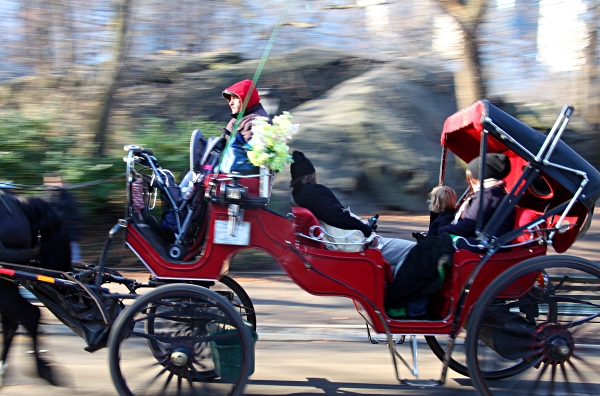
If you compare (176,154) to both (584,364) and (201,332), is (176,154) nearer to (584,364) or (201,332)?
→ (201,332)

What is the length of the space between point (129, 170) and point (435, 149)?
8335 millimetres

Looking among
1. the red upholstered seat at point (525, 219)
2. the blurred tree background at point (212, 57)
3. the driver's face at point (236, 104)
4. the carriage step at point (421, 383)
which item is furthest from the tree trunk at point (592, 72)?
the carriage step at point (421, 383)

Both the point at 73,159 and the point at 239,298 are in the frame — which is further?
the point at 73,159

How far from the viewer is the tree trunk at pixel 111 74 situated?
26.2 ft

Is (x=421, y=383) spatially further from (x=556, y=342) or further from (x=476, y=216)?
(x=476, y=216)

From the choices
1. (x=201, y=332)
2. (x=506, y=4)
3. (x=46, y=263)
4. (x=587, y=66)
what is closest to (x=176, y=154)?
(x=46, y=263)

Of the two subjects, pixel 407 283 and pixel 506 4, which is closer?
pixel 407 283

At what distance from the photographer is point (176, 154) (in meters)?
7.78

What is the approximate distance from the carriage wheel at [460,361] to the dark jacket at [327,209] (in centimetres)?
99

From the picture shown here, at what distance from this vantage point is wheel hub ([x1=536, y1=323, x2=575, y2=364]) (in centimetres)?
356

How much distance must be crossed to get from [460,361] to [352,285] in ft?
4.23

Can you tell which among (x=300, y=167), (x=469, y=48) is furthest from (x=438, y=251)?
(x=469, y=48)

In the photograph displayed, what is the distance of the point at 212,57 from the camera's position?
469 inches

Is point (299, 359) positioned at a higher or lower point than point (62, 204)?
lower
